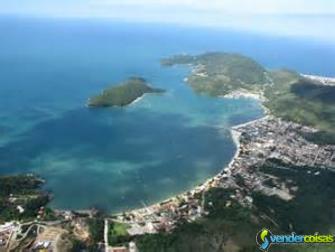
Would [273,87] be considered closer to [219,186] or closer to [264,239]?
[219,186]

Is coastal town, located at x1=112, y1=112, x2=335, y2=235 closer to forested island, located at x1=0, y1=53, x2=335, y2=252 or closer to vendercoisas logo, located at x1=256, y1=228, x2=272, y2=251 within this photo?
forested island, located at x1=0, y1=53, x2=335, y2=252

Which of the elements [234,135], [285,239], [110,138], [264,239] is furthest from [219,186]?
[110,138]

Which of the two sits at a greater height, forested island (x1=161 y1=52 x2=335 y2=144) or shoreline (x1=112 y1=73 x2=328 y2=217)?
forested island (x1=161 y1=52 x2=335 y2=144)

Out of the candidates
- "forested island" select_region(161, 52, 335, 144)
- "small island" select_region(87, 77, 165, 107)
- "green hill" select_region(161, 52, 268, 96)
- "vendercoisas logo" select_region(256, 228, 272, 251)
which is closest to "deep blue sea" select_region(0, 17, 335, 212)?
"small island" select_region(87, 77, 165, 107)

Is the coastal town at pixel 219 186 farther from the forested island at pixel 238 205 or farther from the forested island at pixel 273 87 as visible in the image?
the forested island at pixel 273 87

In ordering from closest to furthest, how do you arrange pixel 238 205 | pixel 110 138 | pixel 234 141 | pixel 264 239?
pixel 264 239 → pixel 238 205 → pixel 110 138 → pixel 234 141

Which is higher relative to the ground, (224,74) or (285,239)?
(224,74)

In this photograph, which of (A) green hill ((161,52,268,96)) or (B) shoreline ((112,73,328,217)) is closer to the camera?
(B) shoreline ((112,73,328,217))
